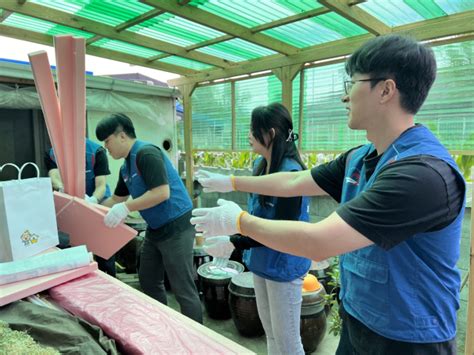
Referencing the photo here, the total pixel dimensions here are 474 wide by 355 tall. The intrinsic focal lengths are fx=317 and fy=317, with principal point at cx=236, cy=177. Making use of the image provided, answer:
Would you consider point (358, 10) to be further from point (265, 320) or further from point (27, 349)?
point (27, 349)

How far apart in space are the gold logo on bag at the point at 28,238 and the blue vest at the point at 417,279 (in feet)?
5.39

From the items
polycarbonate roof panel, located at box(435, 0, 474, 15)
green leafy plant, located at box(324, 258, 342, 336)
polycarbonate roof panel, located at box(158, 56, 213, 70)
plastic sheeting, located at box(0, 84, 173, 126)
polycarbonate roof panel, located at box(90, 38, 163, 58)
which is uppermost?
polycarbonate roof panel, located at box(90, 38, 163, 58)

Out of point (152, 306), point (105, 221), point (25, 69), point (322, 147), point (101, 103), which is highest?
point (25, 69)

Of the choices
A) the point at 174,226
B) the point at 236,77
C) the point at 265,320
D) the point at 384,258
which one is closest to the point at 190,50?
the point at 236,77

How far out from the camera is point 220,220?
119 centimetres

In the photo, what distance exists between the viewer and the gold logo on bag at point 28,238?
1633 millimetres

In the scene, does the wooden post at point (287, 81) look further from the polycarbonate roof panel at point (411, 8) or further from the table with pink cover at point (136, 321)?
the table with pink cover at point (136, 321)

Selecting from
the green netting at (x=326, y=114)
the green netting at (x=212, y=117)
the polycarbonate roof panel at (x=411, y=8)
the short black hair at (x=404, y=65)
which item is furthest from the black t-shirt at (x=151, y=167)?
the green netting at (x=212, y=117)

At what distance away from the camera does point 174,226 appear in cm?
231

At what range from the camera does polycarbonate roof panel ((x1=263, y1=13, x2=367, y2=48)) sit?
3205mm

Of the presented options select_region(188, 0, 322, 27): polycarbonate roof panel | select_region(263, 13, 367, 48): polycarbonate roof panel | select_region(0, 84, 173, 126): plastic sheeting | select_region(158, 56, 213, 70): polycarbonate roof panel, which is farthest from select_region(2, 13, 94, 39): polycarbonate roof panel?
select_region(263, 13, 367, 48): polycarbonate roof panel

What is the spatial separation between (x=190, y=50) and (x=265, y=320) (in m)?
3.55

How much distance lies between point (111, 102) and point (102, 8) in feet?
5.72

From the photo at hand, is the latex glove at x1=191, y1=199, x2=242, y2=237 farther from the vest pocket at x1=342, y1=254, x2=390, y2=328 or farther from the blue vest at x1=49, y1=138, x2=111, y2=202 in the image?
the blue vest at x1=49, y1=138, x2=111, y2=202
